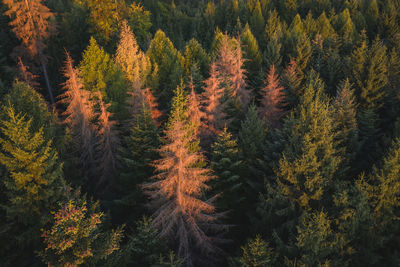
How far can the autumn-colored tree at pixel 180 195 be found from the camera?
46.5 feet

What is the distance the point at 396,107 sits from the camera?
2802 cm

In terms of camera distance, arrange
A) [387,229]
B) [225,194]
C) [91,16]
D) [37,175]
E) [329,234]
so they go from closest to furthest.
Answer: [37,175] → [329,234] → [387,229] → [225,194] → [91,16]

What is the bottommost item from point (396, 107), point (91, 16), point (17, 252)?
point (396, 107)

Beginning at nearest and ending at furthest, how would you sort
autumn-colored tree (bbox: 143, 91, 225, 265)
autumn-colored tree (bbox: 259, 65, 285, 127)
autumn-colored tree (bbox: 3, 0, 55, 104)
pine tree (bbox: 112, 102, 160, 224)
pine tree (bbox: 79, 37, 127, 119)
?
autumn-colored tree (bbox: 143, 91, 225, 265)
pine tree (bbox: 112, 102, 160, 224)
pine tree (bbox: 79, 37, 127, 119)
autumn-colored tree (bbox: 259, 65, 285, 127)
autumn-colored tree (bbox: 3, 0, 55, 104)

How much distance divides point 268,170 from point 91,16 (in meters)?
28.8

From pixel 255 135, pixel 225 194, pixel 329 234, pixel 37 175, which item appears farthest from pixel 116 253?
pixel 255 135

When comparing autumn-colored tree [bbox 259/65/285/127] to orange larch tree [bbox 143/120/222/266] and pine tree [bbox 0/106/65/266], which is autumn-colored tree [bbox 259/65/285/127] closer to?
orange larch tree [bbox 143/120/222/266]

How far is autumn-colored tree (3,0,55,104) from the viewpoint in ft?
96.2

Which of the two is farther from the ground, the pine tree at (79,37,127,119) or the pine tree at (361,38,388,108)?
the pine tree at (79,37,127,119)

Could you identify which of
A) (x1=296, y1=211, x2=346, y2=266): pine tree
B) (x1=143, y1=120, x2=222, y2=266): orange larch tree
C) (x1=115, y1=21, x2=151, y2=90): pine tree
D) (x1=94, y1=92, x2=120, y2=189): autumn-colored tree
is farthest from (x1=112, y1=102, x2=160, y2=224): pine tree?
(x1=296, y1=211, x2=346, y2=266): pine tree

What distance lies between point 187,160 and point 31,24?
26.8 m

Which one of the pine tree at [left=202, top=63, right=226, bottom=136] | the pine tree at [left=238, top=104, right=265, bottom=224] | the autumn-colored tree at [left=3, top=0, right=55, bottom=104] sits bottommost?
the pine tree at [left=238, top=104, right=265, bottom=224]

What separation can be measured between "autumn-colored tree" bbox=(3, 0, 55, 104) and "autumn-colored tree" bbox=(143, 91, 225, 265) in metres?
23.7

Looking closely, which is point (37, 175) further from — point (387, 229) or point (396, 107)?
point (396, 107)
